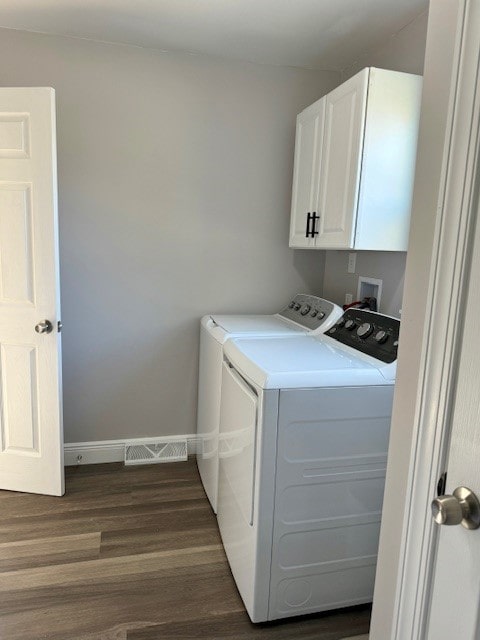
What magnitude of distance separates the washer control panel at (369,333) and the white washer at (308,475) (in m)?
0.02

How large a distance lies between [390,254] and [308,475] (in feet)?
3.93

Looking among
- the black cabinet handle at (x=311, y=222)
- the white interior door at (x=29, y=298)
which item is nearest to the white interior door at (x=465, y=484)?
the black cabinet handle at (x=311, y=222)

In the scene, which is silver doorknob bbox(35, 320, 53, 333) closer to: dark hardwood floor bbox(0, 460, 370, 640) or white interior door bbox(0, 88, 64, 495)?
white interior door bbox(0, 88, 64, 495)

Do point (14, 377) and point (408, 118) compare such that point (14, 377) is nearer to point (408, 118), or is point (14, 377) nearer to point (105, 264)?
point (105, 264)

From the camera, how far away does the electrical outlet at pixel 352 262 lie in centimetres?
253

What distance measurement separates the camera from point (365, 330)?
1.94 meters

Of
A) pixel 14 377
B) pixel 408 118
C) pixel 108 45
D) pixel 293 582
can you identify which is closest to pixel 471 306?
pixel 293 582

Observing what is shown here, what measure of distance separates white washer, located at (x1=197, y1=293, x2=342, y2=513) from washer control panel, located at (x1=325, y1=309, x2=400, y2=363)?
0.39 feet

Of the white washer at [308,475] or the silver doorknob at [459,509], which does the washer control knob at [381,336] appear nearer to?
the white washer at [308,475]

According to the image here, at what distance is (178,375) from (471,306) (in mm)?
2246

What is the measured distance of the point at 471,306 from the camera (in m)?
0.71

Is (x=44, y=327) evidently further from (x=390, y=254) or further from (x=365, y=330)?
(x=390, y=254)

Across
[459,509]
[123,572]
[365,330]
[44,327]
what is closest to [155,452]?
[123,572]

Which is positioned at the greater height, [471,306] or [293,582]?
[471,306]
